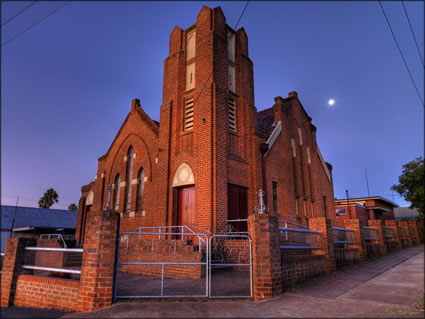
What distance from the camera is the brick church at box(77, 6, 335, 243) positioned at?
1278 cm

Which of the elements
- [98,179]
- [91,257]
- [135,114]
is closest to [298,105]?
[135,114]

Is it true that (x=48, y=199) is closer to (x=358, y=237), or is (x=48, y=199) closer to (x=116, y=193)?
(x=116, y=193)

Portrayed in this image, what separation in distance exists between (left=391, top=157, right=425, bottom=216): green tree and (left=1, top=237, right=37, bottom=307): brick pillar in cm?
2009

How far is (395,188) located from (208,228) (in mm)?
17353

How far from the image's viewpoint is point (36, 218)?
3647 centimetres

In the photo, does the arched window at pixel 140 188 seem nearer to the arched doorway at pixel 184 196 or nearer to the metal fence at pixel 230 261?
the arched doorway at pixel 184 196

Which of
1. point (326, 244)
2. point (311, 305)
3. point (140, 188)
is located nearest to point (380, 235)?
point (326, 244)

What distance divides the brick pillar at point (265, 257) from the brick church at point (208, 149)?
15.0 ft

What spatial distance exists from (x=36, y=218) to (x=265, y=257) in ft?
126

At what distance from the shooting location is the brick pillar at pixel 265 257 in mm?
6773

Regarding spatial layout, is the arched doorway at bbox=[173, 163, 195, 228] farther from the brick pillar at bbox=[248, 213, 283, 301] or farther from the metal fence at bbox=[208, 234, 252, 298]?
the brick pillar at bbox=[248, 213, 283, 301]

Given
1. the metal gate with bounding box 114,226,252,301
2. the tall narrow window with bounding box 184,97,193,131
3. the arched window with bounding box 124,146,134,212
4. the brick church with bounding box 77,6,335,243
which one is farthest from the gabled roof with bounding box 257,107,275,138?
the metal gate with bounding box 114,226,252,301

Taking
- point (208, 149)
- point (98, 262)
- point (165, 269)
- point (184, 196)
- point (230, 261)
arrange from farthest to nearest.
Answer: point (184, 196), point (208, 149), point (230, 261), point (165, 269), point (98, 262)

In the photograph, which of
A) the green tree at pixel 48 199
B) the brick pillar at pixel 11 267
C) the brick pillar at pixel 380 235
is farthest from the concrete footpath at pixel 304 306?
the green tree at pixel 48 199
